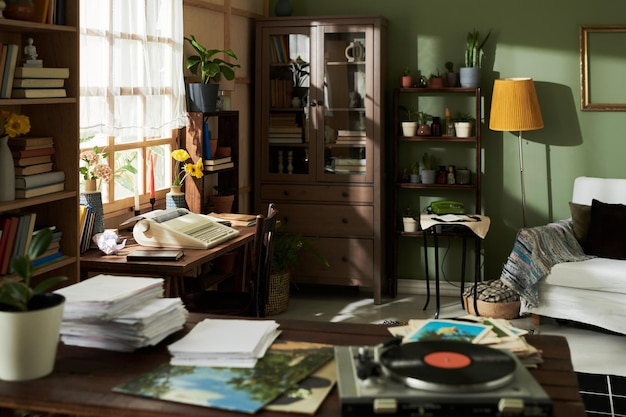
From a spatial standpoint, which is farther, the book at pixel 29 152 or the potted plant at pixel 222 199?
the potted plant at pixel 222 199

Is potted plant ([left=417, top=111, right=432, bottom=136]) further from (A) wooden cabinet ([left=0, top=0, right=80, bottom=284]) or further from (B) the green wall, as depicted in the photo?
(A) wooden cabinet ([left=0, top=0, right=80, bottom=284])

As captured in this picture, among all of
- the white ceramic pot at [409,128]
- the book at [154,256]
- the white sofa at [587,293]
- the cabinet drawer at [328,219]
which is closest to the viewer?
the book at [154,256]

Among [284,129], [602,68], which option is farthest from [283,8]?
[602,68]

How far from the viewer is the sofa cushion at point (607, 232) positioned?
5258 millimetres

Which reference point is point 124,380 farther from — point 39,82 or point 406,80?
point 406,80

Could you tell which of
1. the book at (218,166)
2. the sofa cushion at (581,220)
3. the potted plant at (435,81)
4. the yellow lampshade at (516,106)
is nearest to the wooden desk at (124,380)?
the book at (218,166)

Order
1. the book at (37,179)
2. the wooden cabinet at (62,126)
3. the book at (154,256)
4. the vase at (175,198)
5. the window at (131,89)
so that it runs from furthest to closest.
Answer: the vase at (175,198), the window at (131,89), the book at (154,256), the wooden cabinet at (62,126), the book at (37,179)

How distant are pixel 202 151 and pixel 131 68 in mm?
740

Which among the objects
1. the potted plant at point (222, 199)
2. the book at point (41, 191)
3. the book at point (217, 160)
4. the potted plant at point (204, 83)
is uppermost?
the potted plant at point (204, 83)

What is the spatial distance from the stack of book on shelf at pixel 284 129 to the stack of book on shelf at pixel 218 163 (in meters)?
0.90

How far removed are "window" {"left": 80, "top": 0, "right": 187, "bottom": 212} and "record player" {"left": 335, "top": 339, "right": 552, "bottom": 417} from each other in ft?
8.55

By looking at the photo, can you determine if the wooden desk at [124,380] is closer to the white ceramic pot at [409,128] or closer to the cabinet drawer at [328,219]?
the cabinet drawer at [328,219]

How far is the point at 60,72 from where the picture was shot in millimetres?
3375

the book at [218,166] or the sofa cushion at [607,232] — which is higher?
the book at [218,166]
